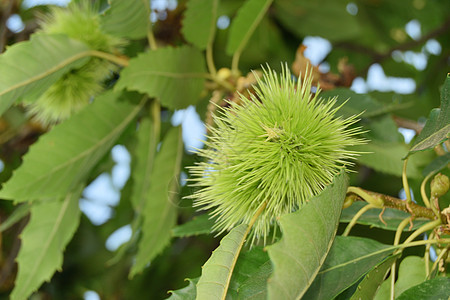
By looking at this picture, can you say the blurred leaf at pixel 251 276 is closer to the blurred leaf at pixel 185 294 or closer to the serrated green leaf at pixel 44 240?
the blurred leaf at pixel 185 294


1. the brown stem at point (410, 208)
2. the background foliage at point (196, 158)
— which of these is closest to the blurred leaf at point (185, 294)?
the background foliage at point (196, 158)

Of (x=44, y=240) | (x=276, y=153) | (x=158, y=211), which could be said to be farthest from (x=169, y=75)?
(x=44, y=240)

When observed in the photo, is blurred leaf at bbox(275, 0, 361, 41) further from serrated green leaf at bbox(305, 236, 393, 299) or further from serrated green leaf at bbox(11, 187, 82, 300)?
serrated green leaf at bbox(305, 236, 393, 299)

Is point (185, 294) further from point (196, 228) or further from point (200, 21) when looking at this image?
point (200, 21)

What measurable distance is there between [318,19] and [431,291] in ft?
5.50

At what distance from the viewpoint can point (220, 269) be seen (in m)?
0.78

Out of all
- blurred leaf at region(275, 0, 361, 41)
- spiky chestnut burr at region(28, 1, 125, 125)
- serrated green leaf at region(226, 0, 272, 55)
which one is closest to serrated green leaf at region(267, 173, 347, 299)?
serrated green leaf at region(226, 0, 272, 55)

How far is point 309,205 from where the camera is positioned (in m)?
0.70

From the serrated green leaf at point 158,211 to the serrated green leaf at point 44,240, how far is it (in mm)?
217

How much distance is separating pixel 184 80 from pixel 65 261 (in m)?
1.47

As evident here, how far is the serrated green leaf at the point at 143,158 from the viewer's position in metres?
1.50

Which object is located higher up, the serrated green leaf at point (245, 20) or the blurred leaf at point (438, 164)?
the serrated green leaf at point (245, 20)

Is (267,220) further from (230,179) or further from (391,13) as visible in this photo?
(391,13)

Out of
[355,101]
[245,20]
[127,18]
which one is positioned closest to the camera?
[355,101]
